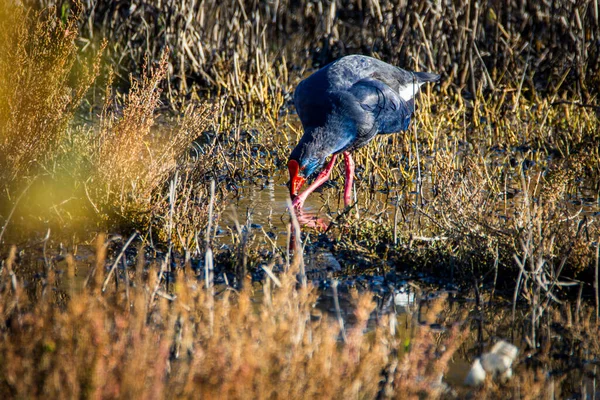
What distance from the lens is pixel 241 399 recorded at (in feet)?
6.90

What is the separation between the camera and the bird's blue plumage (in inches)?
199

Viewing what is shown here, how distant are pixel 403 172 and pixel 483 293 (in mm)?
1872

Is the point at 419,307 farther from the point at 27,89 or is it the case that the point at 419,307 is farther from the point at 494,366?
the point at 27,89

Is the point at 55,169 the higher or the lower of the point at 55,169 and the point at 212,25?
the lower

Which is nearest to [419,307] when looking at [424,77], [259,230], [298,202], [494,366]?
[494,366]

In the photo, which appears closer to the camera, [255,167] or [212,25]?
[255,167]

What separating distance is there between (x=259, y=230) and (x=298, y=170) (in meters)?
0.60

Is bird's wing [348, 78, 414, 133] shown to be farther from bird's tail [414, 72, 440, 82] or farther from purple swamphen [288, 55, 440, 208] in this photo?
bird's tail [414, 72, 440, 82]

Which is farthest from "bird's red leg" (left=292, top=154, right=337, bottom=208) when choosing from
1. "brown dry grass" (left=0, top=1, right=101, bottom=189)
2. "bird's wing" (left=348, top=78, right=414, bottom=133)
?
"brown dry grass" (left=0, top=1, right=101, bottom=189)

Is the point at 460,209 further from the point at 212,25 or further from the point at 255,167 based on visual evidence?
the point at 212,25

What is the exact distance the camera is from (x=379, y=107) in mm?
5277

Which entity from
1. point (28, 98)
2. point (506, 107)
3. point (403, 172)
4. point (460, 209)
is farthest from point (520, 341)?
point (506, 107)

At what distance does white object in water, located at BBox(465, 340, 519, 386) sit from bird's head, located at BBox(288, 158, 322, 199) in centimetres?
234

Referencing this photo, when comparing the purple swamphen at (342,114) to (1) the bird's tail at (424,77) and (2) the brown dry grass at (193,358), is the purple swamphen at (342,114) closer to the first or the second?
(1) the bird's tail at (424,77)
